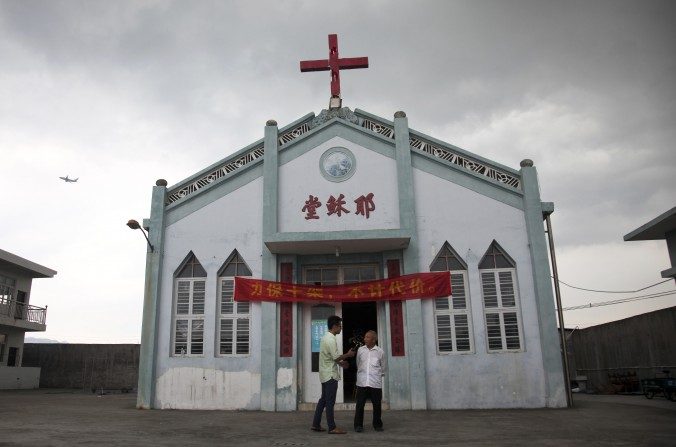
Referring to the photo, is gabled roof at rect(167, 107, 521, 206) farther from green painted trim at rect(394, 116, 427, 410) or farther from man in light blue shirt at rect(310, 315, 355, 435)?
man in light blue shirt at rect(310, 315, 355, 435)

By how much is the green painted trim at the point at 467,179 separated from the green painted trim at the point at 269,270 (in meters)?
3.41

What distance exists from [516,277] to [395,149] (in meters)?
4.06

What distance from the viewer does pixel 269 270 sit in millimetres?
12023

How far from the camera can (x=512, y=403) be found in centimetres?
1096

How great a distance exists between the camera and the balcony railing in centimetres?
2414

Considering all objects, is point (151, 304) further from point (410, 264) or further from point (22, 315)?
point (22, 315)

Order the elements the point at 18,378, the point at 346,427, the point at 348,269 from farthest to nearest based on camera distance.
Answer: the point at 18,378 < the point at 348,269 < the point at 346,427

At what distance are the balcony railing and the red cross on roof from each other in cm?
1931

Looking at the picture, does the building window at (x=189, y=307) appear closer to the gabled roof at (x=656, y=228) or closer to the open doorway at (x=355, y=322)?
the open doorway at (x=355, y=322)

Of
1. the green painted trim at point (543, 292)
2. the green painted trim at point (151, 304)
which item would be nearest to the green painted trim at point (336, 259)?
the green painted trim at point (151, 304)

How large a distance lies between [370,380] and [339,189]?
5581mm

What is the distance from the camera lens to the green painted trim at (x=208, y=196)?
12688mm

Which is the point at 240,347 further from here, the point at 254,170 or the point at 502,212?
the point at 502,212

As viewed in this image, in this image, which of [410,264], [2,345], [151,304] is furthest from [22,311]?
[410,264]
